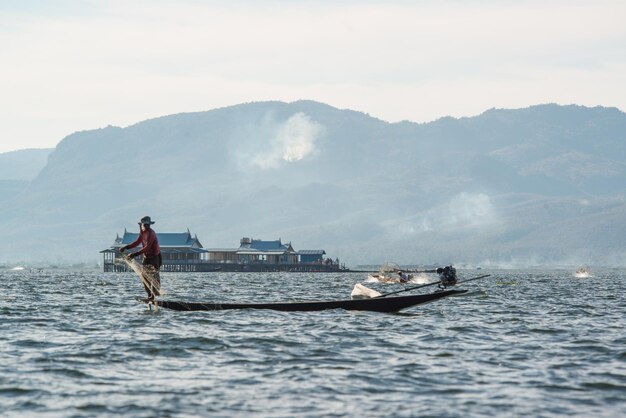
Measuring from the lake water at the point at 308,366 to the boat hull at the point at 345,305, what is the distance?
13.2 inches

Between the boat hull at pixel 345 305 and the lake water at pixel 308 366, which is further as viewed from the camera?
the boat hull at pixel 345 305

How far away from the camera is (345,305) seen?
1532 inches

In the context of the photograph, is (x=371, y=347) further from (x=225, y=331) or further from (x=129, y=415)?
(x=129, y=415)

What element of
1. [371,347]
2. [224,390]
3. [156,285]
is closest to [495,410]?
[224,390]

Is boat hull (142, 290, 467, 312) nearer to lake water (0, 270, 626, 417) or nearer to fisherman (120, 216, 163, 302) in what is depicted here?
lake water (0, 270, 626, 417)

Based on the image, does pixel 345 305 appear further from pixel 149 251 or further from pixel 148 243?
pixel 148 243

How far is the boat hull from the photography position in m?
38.0

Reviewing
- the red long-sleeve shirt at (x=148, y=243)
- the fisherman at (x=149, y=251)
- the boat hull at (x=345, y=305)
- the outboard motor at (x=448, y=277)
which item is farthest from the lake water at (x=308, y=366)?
the outboard motor at (x=448, y=277)

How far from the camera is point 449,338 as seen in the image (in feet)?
104

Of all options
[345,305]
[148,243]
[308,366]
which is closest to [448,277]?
[345,305]

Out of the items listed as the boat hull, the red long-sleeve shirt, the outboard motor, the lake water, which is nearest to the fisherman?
the red long-sleeve shirt

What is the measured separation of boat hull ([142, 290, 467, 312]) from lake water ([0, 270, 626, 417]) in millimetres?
336

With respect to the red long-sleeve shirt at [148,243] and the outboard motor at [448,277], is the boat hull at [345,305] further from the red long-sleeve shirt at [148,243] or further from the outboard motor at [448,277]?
the outboard motor at [448,277]

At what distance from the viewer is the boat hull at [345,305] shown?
38031 millimetres
